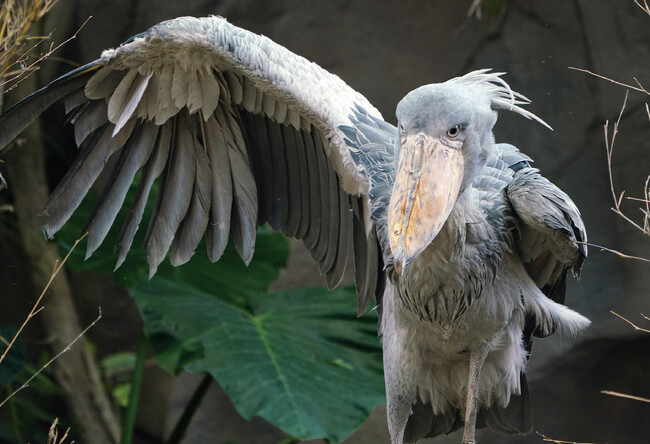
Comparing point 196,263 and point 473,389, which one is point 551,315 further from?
point 196,263

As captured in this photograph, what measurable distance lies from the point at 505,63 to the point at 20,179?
6.57 feet

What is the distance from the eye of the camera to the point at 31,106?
210cm

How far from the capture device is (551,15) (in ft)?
11.5

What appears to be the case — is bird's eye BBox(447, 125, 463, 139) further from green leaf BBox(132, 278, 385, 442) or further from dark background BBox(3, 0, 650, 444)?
dark background BBox(3, 0, 650, 444)

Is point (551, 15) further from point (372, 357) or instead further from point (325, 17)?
point (372, 357)

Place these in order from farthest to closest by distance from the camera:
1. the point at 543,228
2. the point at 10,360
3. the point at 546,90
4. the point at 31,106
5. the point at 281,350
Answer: the point at 546,90, the point at 10,360, the point at 281,350, the point at 31,106, the point at 543,228

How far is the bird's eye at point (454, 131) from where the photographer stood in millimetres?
1665

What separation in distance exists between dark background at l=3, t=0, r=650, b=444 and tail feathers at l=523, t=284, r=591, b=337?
4.36ft

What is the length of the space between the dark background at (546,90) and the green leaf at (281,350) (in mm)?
687

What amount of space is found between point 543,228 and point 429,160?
0.42 m

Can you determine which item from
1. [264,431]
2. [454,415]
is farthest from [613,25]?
[264,431]

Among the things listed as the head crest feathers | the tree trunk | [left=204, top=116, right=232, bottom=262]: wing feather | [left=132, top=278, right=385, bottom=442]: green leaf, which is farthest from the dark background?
the head crest feathers

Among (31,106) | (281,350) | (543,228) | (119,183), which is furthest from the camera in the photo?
(281,350)

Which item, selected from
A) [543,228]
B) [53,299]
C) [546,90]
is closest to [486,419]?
[543,228]
